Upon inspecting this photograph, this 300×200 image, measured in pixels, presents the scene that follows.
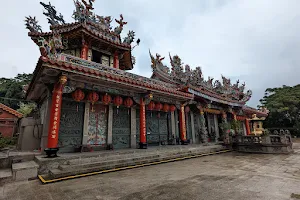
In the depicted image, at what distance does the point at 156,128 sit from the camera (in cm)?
1016

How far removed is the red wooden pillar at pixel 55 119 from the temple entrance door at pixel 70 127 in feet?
4.21

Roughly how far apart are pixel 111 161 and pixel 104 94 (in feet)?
11.0

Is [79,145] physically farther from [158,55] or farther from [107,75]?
[158,55]

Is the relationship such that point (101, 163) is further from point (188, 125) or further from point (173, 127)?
point (188, 125)

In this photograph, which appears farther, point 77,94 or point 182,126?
point 182,126

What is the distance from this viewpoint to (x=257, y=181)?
12.0 ft

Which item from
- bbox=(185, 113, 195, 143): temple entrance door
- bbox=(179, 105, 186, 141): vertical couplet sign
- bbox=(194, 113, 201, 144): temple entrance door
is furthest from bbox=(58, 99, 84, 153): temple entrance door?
bbox=(194, 113, 201, 144): temple entrance door

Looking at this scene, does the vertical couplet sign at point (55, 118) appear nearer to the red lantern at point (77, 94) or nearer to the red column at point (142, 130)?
the red lantern at point (77, 94)

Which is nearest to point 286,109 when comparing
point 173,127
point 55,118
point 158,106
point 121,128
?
point 173,127

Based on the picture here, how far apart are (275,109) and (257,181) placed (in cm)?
2966

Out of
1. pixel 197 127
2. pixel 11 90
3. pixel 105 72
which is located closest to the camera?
pixel 105 72

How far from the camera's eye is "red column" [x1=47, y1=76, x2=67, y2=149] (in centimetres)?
542

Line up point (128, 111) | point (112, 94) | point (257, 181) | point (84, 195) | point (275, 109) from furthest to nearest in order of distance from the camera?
point (275, 109), point (128, 111), point (112, 94), point (257, 181), point (84, 195)

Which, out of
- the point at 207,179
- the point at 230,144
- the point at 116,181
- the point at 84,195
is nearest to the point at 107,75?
the point at 116,181
